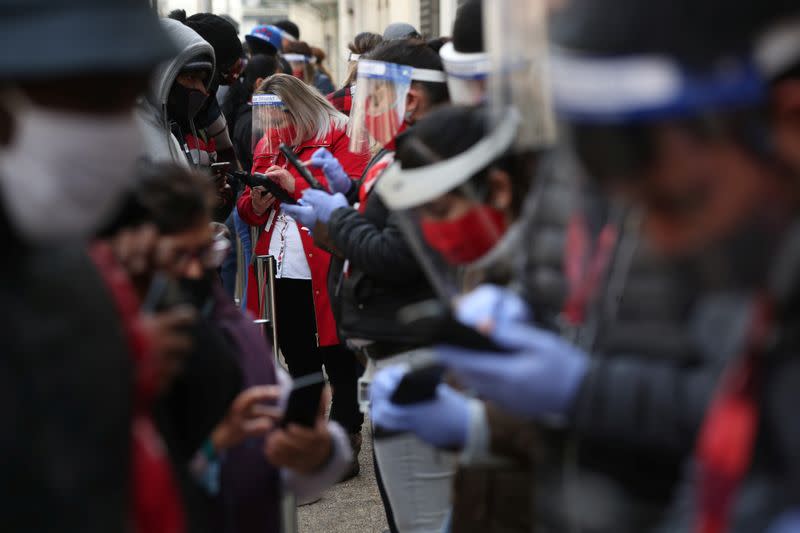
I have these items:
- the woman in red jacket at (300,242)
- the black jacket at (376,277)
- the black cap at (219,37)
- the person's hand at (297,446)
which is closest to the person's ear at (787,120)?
the person's hand at (297,446)

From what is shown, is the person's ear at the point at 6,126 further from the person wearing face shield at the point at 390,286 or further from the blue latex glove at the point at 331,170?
the blue latex glove at the point at 331,170

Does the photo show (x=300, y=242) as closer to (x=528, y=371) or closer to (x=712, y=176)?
(x=528, y=371)

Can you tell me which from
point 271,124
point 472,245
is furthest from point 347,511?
point 472,245

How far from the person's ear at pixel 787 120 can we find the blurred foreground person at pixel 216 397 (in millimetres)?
836

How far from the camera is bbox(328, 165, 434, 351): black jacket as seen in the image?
311 cm

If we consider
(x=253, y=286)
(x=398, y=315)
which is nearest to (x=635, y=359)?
(x=398, y=315)

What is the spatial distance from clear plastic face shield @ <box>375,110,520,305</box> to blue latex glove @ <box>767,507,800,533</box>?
800mm

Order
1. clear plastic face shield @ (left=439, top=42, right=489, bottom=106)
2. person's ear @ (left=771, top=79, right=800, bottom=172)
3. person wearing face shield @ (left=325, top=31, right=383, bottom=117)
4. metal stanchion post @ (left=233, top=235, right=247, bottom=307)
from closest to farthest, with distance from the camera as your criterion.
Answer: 1. person's ear @ (left=771, top=79, right=800, bottom=172)
2. clear plastic face shield @ (left=439, top=42, right=489, bottom=106)
3. metal stanchion post @ (left=233, top=235, right=247, bottom=307)
4. person wearing face shield @ (left=325, top=31, right=383, bottom=117)

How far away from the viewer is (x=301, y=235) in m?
5.00

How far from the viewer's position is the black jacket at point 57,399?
1176mm

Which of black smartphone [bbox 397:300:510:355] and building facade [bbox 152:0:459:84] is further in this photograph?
building facade [bbox 152:0:459:84]

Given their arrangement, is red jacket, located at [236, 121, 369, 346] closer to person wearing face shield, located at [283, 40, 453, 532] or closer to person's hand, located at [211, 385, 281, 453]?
person wearing face shield, located at [283, 40, 453, 532]

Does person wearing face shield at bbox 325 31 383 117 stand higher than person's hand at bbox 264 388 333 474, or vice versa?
person wearing face shield at bbox 325 31 383 117

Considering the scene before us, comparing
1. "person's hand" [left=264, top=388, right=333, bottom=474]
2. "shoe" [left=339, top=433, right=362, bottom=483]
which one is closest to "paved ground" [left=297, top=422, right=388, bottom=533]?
"shoe" [left=339, top=433, right=362, bottom=483]
